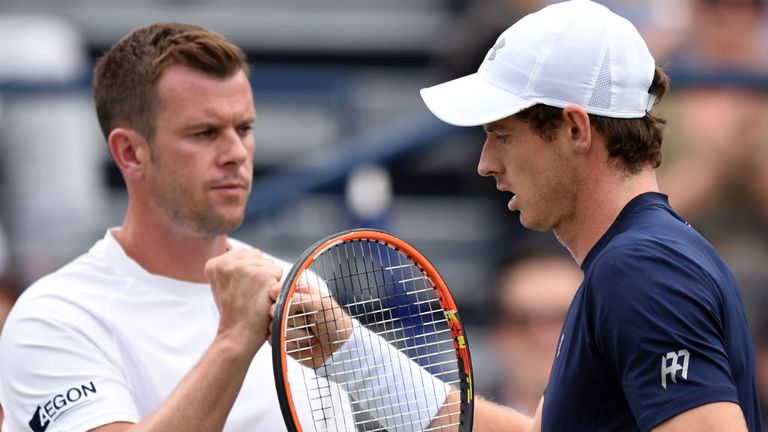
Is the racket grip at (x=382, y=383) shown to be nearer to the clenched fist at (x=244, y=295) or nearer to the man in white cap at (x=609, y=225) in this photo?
the clenched fist at (x=244, y=295)

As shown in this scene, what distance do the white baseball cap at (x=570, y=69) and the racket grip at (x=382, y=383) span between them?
0.66 meters

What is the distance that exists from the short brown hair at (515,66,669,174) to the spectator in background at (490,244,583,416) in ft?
8.83

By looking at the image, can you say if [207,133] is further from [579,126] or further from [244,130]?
[579,126]

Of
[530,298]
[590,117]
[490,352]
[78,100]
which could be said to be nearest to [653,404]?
[590,117]

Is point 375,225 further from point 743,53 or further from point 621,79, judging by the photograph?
point 621,79

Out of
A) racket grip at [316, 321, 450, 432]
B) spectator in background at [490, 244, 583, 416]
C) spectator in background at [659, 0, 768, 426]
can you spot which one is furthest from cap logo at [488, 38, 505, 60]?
spectator in background at [659, 0, 768, 426]

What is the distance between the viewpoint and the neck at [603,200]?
2.68 m

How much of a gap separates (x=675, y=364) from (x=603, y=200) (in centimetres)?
44

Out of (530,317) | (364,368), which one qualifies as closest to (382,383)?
(364,368)

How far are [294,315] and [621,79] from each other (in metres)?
0.87

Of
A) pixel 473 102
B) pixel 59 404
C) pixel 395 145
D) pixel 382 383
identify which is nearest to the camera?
pixel 473 102

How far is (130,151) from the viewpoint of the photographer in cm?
348

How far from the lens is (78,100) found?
6.51 metres

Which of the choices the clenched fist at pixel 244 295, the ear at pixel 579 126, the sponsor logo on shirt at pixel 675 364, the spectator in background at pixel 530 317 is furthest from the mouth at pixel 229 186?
the spectator in background at pixel 530 317
